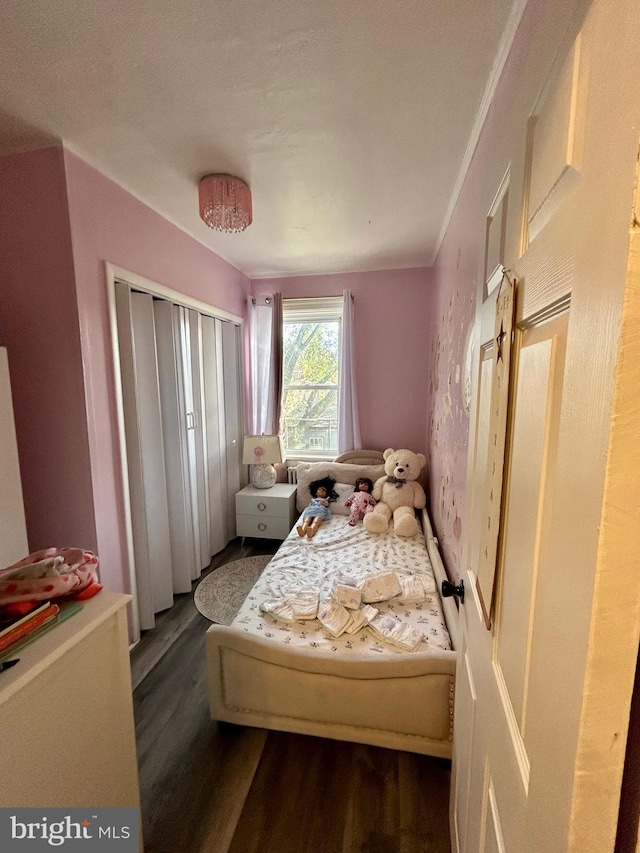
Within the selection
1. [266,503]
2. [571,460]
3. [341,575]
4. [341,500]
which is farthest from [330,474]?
[571,460]

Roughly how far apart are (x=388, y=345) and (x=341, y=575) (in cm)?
208

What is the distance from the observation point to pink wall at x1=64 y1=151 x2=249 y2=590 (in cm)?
162

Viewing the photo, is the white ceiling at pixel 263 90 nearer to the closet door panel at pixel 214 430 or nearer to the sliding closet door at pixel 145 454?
the sliding closet door at pixel 145 454

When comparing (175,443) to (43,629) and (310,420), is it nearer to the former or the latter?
(310,420)

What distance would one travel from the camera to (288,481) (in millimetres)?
3541

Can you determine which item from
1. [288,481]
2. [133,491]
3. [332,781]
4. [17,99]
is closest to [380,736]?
[332,781]

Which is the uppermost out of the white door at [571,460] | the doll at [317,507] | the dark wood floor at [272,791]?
the white door at [571,460]

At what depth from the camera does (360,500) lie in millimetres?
2783

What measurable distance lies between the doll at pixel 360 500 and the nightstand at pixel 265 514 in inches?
21.6

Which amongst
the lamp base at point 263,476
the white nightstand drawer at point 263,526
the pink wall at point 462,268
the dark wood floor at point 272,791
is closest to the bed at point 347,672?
the dark wood floor at point 272,791

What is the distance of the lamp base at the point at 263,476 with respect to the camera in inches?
130

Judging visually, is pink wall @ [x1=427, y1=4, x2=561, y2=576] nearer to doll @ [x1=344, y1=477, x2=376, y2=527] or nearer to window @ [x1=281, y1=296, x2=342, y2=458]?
doll @ [x1=344, y1=477, x2=376, y2=527]

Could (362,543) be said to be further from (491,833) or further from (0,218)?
(0,218)

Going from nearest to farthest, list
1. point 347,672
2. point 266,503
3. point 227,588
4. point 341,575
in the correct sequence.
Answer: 1. point 347,672
2. point 341,575
3. point 227,588
4. point 266,503
